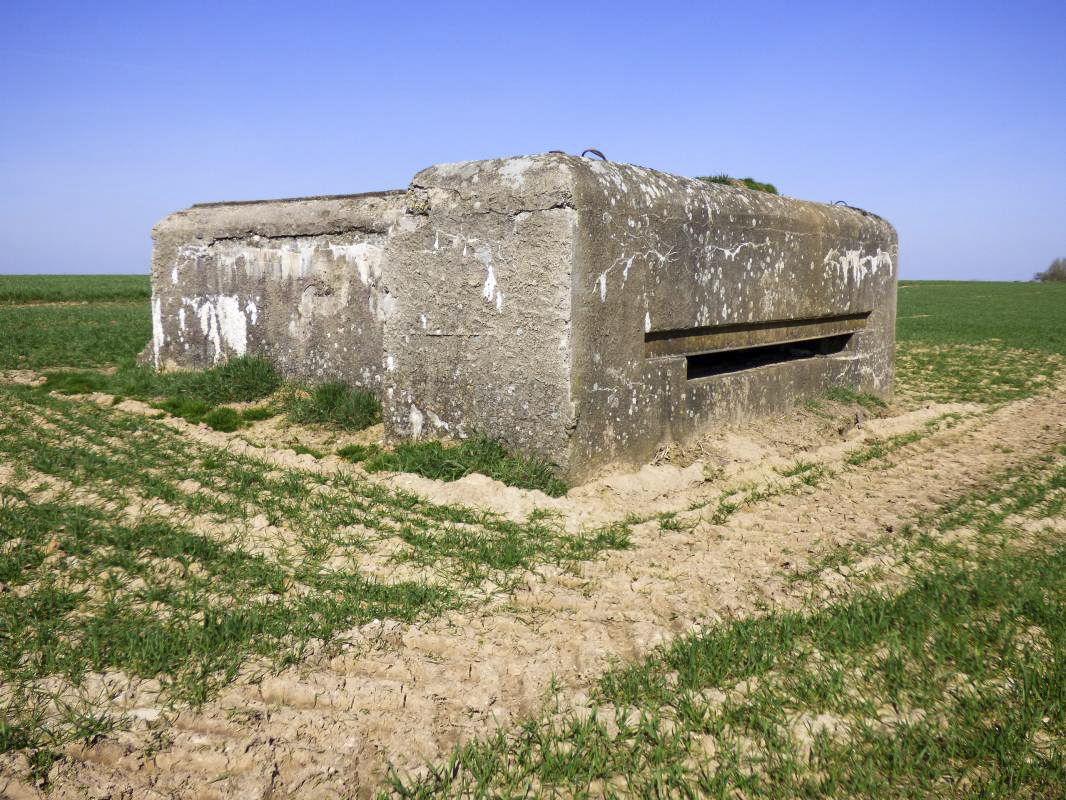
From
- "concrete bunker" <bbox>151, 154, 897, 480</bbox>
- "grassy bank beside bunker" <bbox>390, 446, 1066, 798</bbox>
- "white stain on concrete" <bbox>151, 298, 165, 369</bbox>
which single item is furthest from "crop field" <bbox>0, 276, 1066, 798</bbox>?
"white stain on concrete" <bbox>151, 298, 165, 369</bbox>

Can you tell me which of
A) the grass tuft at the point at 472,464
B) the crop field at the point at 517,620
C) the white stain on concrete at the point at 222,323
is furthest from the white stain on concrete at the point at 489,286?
the white stain on concrete at the point at 222,323

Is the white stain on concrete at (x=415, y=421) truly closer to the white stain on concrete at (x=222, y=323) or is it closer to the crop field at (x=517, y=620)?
the crop field at (x=517, y=620)

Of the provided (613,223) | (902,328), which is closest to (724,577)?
(613,223)

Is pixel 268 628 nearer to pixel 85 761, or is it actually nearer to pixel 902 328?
pixel 85 761

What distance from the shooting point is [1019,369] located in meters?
10.1

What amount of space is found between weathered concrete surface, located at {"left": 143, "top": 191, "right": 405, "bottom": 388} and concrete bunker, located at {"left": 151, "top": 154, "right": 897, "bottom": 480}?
0.05ft

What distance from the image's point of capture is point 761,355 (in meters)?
7.02

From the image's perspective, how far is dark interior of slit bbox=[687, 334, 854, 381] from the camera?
647 centimetres

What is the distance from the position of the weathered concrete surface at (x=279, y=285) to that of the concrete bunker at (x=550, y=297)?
0.05ft

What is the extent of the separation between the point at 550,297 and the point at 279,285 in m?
3.24

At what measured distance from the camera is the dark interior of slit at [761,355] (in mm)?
6469

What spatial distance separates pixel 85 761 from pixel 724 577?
2.27 meters

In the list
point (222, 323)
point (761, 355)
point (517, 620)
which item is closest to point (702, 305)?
point (761, 355)

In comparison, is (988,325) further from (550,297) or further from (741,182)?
(550,297)
